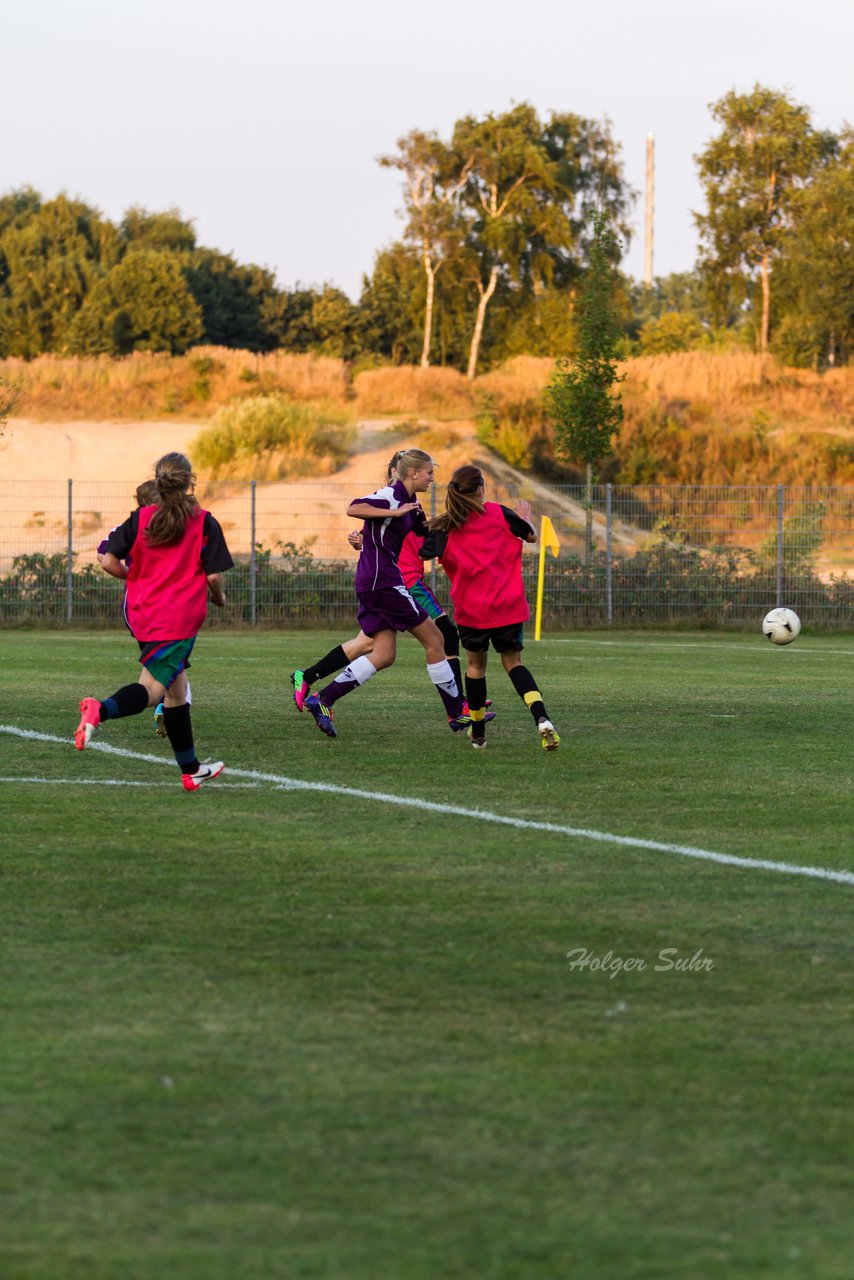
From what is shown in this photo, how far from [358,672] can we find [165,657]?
8.30 feet

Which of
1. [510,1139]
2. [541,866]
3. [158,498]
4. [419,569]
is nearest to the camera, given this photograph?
[510,1139]

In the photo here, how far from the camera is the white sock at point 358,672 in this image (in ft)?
36.0

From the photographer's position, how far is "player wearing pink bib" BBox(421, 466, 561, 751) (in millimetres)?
10547

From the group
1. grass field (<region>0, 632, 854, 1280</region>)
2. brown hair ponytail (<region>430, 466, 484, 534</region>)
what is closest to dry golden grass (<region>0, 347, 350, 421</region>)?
brown hair ponytail (<region>430, 466, 484, 534</region>)

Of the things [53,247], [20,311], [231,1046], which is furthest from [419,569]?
[53,247]

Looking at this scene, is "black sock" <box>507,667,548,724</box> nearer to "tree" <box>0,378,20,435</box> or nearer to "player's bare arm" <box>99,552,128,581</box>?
"player's bare arm" <box>99,552,128,581</box>

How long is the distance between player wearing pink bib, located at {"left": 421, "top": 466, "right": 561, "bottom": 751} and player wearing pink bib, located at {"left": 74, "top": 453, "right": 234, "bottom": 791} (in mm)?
2260

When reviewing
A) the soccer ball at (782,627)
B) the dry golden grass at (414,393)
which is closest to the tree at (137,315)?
the dry golden grass at (414,393)

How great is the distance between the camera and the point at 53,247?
194 feet

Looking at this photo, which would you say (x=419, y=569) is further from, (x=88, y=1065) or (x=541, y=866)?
(x=88, y=1065)

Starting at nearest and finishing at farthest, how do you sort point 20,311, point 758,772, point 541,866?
point 541,866
point 758,772
point 20,311

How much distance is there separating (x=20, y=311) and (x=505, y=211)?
52.8 feet

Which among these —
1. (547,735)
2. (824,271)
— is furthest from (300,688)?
(824,271)

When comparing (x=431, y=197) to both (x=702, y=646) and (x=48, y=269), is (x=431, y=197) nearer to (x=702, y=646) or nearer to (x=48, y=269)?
(x=48, y=269)
